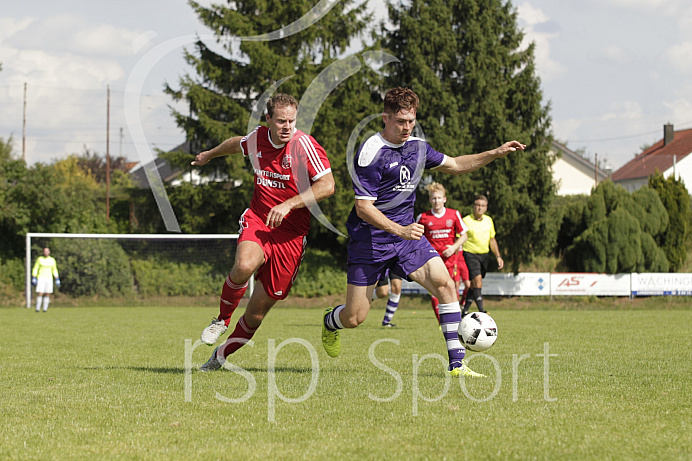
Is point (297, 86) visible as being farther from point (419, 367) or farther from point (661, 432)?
point (661, 432)

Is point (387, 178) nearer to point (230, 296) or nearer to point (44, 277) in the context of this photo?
point (230, 296)

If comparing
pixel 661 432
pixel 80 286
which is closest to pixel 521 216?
pixel 80 286

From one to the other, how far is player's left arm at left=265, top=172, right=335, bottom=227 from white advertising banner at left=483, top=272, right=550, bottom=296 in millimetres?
18349

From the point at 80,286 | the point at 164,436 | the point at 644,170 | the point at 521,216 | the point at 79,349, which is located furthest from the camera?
the point at 644,170

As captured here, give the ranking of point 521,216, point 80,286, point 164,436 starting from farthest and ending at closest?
point 521,216
point 80,286
point 164,436

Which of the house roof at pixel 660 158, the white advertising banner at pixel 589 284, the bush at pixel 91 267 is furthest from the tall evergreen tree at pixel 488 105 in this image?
the house roof at pixel 660 158

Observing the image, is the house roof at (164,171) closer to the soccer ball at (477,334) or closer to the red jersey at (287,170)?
the red jersey at (287,170)

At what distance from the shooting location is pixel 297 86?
26.5m

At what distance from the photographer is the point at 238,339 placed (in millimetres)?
6641

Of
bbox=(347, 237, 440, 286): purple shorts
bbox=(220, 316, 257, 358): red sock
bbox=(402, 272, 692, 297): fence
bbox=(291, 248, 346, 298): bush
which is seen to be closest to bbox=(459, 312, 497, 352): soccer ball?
bbox=(347, 237, 440, 286): purple shorts

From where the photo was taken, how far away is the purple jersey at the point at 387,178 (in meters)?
6.05

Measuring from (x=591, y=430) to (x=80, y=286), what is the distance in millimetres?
21949

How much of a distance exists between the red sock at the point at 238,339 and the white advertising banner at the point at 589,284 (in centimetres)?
1859

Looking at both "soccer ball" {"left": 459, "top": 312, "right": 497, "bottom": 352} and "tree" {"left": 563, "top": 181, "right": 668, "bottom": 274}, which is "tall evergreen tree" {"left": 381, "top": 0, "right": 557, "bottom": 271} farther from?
"soccer ball" {"left": 459, "top": 312, "right": 497, "bottom": 352}
